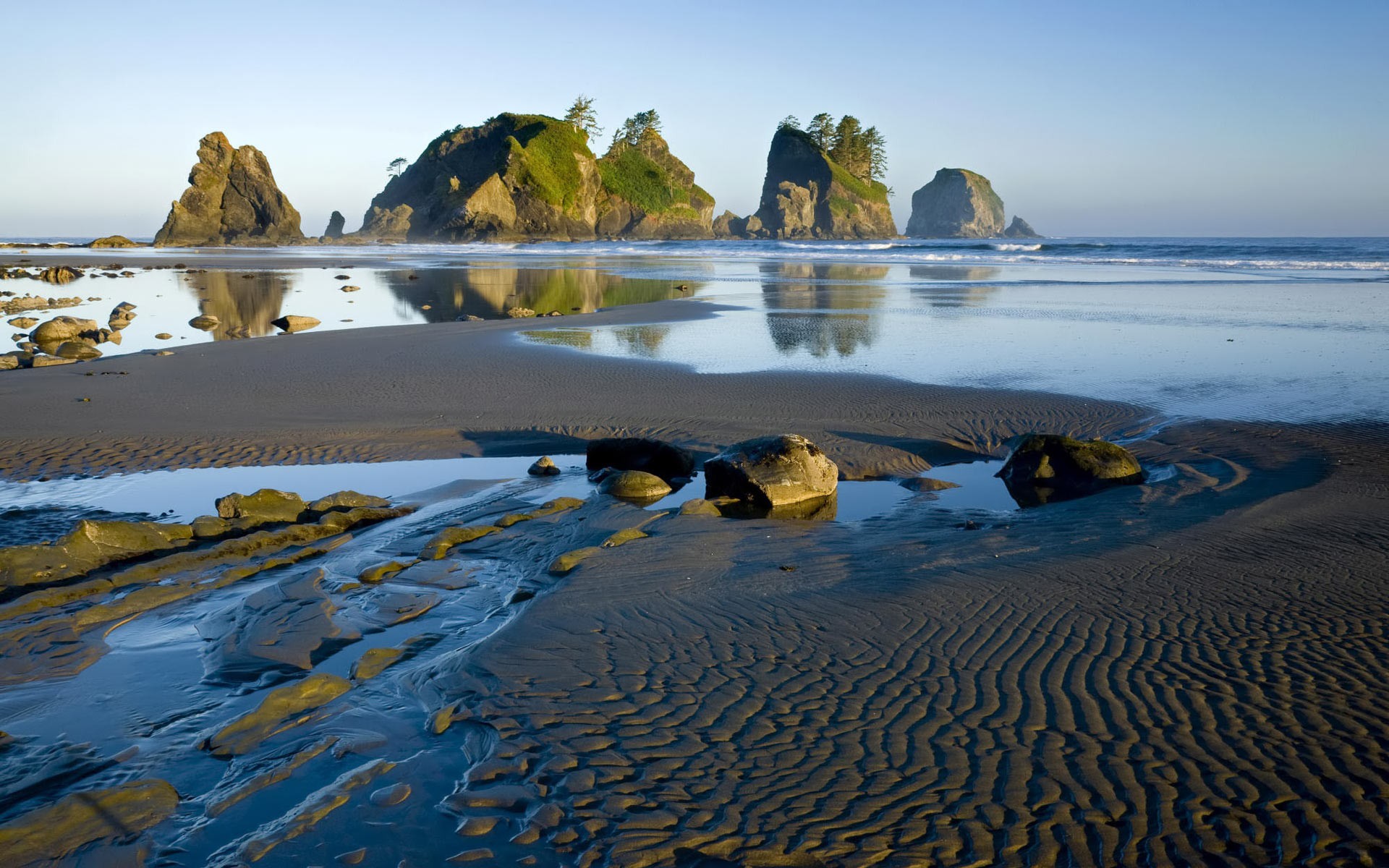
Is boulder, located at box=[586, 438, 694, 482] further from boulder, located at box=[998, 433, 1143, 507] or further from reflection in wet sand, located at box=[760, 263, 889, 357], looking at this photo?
reflection in wet sand, located at box=[760, 263, 889, 357]

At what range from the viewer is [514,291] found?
1152 inches

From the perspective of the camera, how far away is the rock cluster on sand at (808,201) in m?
128

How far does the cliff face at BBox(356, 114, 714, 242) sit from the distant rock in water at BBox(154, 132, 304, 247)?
16018 millimetres

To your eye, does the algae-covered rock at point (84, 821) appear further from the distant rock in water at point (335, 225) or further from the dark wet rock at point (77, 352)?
the distant rock in water at point (335, 225)

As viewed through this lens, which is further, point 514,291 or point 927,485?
point 514,291

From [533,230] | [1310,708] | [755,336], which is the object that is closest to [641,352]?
[755,336]

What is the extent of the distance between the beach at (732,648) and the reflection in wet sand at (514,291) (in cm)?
1224

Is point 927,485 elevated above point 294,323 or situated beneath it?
situated beneath

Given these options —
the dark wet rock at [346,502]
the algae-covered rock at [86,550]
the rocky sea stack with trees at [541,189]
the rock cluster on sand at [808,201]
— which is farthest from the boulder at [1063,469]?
the rock cluster on sand at [808,201]

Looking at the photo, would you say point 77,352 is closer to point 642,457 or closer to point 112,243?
point 642,457

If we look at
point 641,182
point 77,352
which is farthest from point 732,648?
point 641,182

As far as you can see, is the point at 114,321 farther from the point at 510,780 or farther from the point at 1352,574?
the point at 1352,574

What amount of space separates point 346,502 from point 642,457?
2.74 metres

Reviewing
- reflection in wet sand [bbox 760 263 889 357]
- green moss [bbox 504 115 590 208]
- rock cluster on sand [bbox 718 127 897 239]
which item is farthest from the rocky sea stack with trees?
reflection in wet sand [bbox 760 263 889 357]
